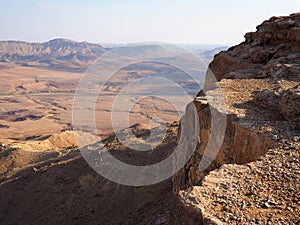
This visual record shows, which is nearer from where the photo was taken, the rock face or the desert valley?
the rock face

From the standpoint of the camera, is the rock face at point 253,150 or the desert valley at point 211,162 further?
the desert valley at point 211,162

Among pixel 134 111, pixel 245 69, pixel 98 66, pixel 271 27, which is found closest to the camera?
pixel 245 69

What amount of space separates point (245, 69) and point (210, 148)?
546cm

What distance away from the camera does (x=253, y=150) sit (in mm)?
7855

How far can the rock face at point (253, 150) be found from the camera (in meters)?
5.64

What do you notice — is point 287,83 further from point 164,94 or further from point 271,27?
point 164,94

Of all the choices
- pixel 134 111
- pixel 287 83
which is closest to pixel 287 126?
pixel 287 83

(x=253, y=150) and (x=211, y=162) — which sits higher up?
(x=253, y=150)

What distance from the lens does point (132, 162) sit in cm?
1894

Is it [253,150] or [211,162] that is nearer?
[253,150]

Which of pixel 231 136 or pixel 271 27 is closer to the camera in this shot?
pixel 231 136

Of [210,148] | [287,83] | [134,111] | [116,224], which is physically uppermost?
[287,83]

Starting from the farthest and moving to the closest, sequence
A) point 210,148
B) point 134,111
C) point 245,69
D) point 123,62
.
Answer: point 123,62, point 134,111, point 245,69, point 210,148

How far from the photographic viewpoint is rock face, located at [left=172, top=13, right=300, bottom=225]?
5.64 meters
